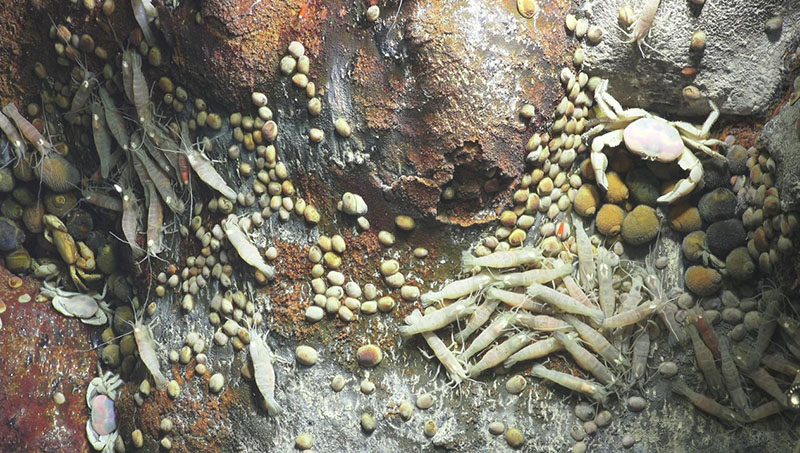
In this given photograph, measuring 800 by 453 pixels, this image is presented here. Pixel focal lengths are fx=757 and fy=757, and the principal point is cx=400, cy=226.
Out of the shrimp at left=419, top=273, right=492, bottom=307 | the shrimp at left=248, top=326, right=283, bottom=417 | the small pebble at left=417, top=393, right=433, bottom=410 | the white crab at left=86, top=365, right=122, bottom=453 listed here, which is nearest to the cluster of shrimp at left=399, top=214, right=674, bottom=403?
the shrimp at left=419, top=273, right=492, bottom=307

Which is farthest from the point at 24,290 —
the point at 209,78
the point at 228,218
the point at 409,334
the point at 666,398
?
the point at 666,398

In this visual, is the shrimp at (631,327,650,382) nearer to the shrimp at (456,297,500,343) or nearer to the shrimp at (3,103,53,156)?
the shrimp at (456,297,500,343)

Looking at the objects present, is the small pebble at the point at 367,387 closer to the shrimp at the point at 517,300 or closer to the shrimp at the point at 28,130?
the shrimp at the point at 517,300

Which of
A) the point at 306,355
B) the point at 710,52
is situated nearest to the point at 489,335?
the point at 306,355

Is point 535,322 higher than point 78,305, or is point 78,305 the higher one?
point 535,322

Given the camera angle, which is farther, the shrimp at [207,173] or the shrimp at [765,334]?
the shrimp at [207,173]

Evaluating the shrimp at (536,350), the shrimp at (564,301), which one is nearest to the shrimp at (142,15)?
the shrimp at (564,301)

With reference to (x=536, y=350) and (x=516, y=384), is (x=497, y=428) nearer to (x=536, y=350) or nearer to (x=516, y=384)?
(x=516, y=384)
